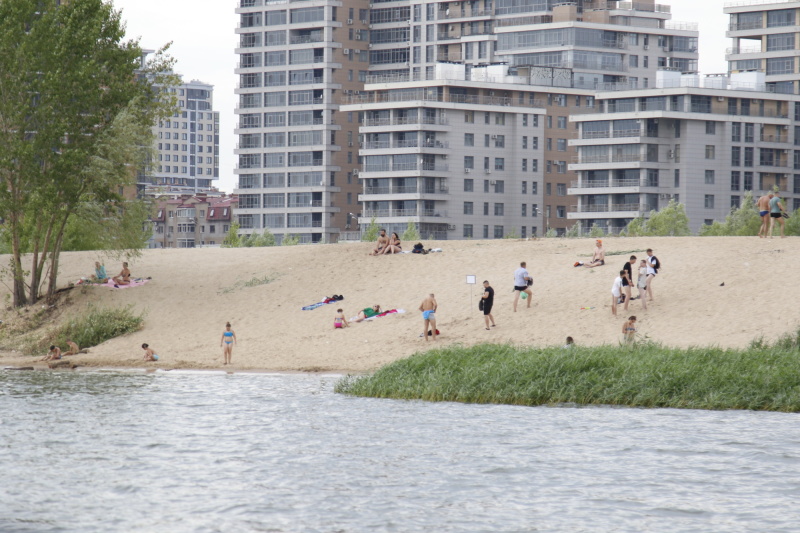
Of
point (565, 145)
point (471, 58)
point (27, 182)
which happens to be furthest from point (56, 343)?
point (471, 58)

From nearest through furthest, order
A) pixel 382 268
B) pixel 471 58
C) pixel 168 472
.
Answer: pixel 168 472 → pixel 382 268 → pixel 471 58

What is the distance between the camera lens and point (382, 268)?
58.6 metres

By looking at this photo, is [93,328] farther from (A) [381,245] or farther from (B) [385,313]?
(A) [381,245]

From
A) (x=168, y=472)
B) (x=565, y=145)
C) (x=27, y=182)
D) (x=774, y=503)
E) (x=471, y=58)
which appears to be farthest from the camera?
(x=471, y=58)

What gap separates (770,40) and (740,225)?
1578 inches

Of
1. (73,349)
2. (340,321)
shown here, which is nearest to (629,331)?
(340,321)

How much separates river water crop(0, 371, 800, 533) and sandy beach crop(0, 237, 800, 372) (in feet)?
34.6

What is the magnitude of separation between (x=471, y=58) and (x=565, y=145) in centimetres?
2026

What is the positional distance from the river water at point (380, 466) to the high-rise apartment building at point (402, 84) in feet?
346

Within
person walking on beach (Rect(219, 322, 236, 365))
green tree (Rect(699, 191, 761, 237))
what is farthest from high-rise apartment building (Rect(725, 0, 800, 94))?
person walking on beach (Rect(219, 322, 236, 365))

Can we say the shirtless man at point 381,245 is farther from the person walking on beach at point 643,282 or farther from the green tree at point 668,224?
the green tree at point 668,224

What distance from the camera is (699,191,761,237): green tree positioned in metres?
106

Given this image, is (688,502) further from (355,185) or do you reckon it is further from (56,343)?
(355,185)

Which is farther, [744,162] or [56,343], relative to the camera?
[744,162]
